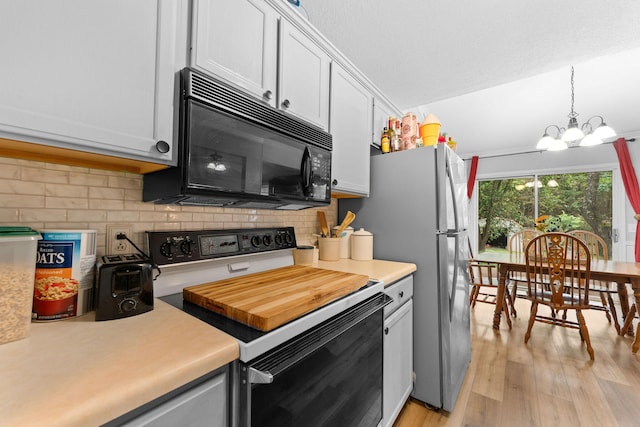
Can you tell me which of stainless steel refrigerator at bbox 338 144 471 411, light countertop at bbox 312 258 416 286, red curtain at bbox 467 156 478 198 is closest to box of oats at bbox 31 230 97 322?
light countertop at bbox 312 258 416 286

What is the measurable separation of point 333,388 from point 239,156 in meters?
0.92

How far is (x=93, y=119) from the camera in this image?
0.75 meters

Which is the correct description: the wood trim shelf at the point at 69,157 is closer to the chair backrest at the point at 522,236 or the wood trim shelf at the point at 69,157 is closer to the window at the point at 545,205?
the chair backrest at the point at 522,236

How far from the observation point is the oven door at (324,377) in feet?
2.36

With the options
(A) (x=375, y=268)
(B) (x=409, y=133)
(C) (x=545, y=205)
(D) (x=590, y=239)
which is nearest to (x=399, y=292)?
Result: (A) (x=375, y=268)

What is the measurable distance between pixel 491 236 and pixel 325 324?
4979 millimetres

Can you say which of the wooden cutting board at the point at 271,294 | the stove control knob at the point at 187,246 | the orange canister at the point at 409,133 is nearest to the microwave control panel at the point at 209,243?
A: the stove control knob at the point at 187,246

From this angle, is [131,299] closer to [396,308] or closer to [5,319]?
[5,319]

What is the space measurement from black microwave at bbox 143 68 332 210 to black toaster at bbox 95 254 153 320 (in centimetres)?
26

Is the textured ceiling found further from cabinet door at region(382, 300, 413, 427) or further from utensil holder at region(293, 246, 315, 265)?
cabinet door at region(382, 300, 413, 427)

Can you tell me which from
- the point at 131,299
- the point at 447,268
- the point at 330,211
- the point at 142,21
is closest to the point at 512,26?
the point at 447,268

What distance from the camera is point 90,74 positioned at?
739 millimetres

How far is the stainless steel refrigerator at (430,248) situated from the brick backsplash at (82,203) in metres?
1.19

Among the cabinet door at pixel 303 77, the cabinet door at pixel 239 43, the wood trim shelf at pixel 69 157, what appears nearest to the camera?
the wood trim shelf at pixel 69 157
